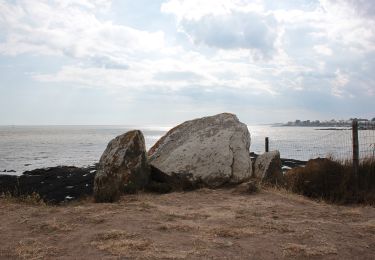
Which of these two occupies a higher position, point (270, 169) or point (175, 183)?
point (270, 169)

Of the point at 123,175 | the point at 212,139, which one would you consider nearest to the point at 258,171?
the point at 212,139

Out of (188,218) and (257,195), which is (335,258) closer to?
(188,218)

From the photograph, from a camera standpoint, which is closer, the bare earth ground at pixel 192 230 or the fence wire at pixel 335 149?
the bare earth ground at pixel 192 230

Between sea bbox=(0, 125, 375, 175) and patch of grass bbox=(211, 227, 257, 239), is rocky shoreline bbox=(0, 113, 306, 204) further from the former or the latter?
patch of grass bbox=(211, 227, 257, 239)

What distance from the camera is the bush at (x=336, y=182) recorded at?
10070 millimetres

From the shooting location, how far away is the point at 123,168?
1097 cm

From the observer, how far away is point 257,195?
10.4 m

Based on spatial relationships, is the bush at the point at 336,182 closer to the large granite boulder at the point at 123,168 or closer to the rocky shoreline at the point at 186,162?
the rocky shoreline at the point at 186,162

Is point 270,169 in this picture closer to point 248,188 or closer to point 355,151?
point 248,188

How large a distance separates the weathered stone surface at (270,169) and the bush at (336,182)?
78cm

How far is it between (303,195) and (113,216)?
544 centimetres

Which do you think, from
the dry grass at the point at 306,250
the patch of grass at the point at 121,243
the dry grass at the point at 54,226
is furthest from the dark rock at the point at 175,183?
the dry grass at the point at 306,250

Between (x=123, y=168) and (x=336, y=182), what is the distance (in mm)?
5596

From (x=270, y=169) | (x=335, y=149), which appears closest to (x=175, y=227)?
(x=270, y=169)
